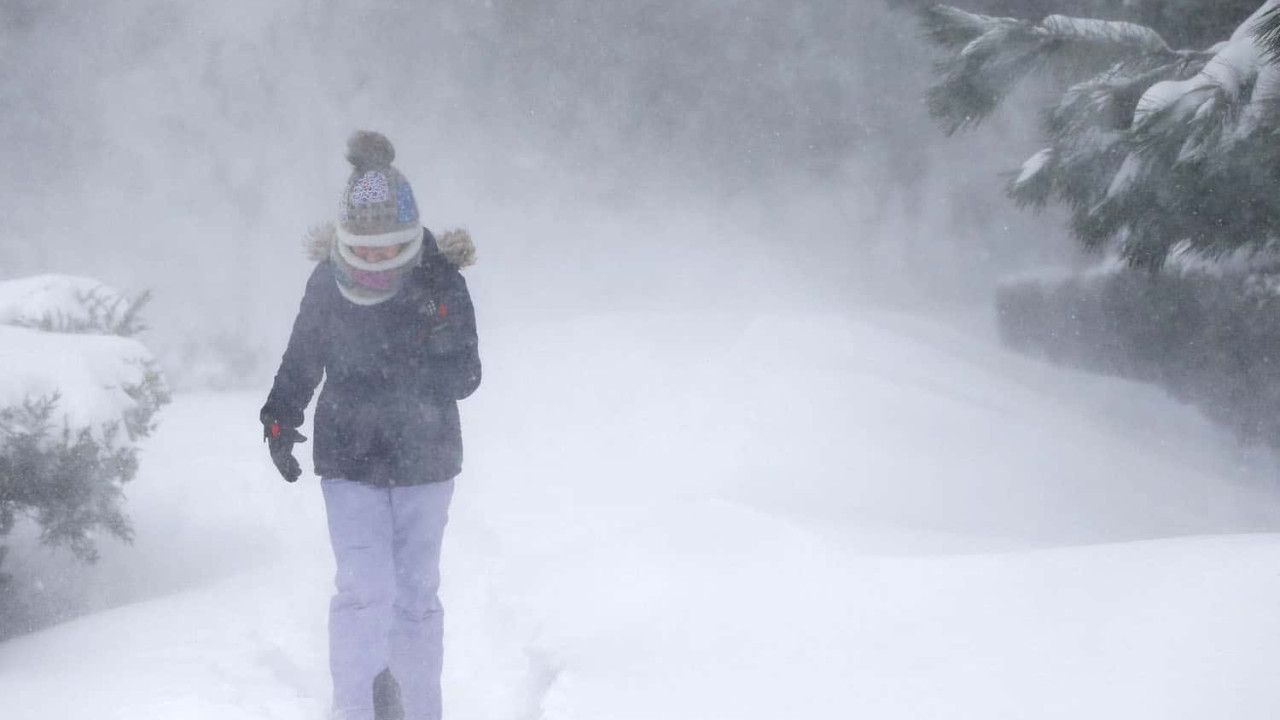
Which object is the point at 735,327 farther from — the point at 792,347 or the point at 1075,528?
the point at 1075,528

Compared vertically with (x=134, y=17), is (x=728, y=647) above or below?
below

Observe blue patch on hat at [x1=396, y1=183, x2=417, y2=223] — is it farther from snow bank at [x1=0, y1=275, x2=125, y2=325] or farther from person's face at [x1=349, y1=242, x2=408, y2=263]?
snow bank at [x1=0, y1=275, x2=125, y2=325]

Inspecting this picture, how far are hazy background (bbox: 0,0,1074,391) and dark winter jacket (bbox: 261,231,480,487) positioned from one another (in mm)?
5302

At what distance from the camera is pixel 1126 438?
489cm

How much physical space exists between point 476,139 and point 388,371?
5975 mm

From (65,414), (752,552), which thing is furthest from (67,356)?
(752,552)

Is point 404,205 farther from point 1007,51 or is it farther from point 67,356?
point 1007,51

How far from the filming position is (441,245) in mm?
2096

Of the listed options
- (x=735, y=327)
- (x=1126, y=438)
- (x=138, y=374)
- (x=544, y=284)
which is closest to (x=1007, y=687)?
(x=138, y=374)

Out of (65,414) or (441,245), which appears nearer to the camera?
(441,245)

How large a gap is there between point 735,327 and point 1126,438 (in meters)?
2.26

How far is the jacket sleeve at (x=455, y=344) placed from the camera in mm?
2031

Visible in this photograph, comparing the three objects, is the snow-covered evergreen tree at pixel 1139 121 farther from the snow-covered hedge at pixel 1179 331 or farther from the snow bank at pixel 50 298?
the snow bank at pixel 50 298

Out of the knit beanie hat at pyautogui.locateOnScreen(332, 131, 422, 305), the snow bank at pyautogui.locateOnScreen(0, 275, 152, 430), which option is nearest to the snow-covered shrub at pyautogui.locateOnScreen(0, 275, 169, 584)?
the snow bank at pyautogui.locateOnScreen(0, 275, 152, 430)
